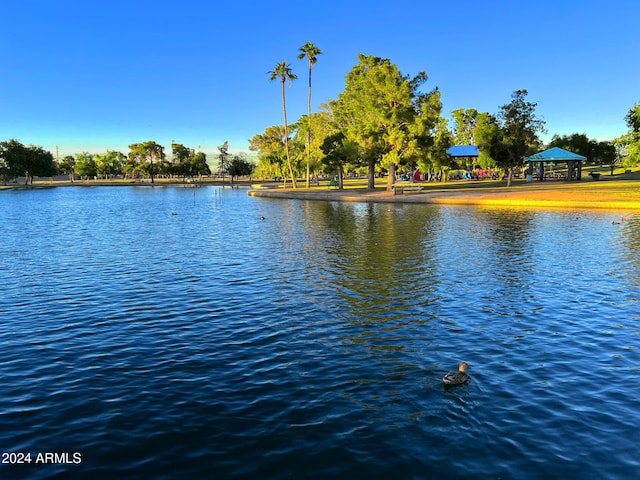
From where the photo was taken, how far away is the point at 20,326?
42.3ft

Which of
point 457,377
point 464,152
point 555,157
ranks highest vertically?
point 464,152

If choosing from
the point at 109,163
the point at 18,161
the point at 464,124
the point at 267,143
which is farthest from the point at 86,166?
the point at 464,124

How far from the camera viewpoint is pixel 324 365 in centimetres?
1008

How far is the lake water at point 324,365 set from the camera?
6906 millimetres

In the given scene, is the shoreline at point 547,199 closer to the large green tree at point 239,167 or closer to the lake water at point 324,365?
the lake water at point 324,365

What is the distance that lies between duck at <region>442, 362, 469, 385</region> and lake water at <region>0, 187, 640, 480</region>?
0.19 meters

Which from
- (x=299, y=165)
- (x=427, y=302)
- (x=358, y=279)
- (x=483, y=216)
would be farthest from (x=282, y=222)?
A: (x=299, y=165)

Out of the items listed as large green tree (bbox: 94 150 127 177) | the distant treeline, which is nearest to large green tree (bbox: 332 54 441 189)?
the distant treeline

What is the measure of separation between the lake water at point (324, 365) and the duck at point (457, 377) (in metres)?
0.19

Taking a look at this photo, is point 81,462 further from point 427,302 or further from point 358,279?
point 358,279

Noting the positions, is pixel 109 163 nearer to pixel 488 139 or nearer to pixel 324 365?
pixel 488 139

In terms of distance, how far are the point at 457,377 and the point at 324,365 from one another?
9.34 feet

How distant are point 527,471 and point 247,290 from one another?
1162 cm

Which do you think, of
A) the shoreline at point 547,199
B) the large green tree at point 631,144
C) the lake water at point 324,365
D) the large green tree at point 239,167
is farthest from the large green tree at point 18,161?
the large green tree at point 631,144
